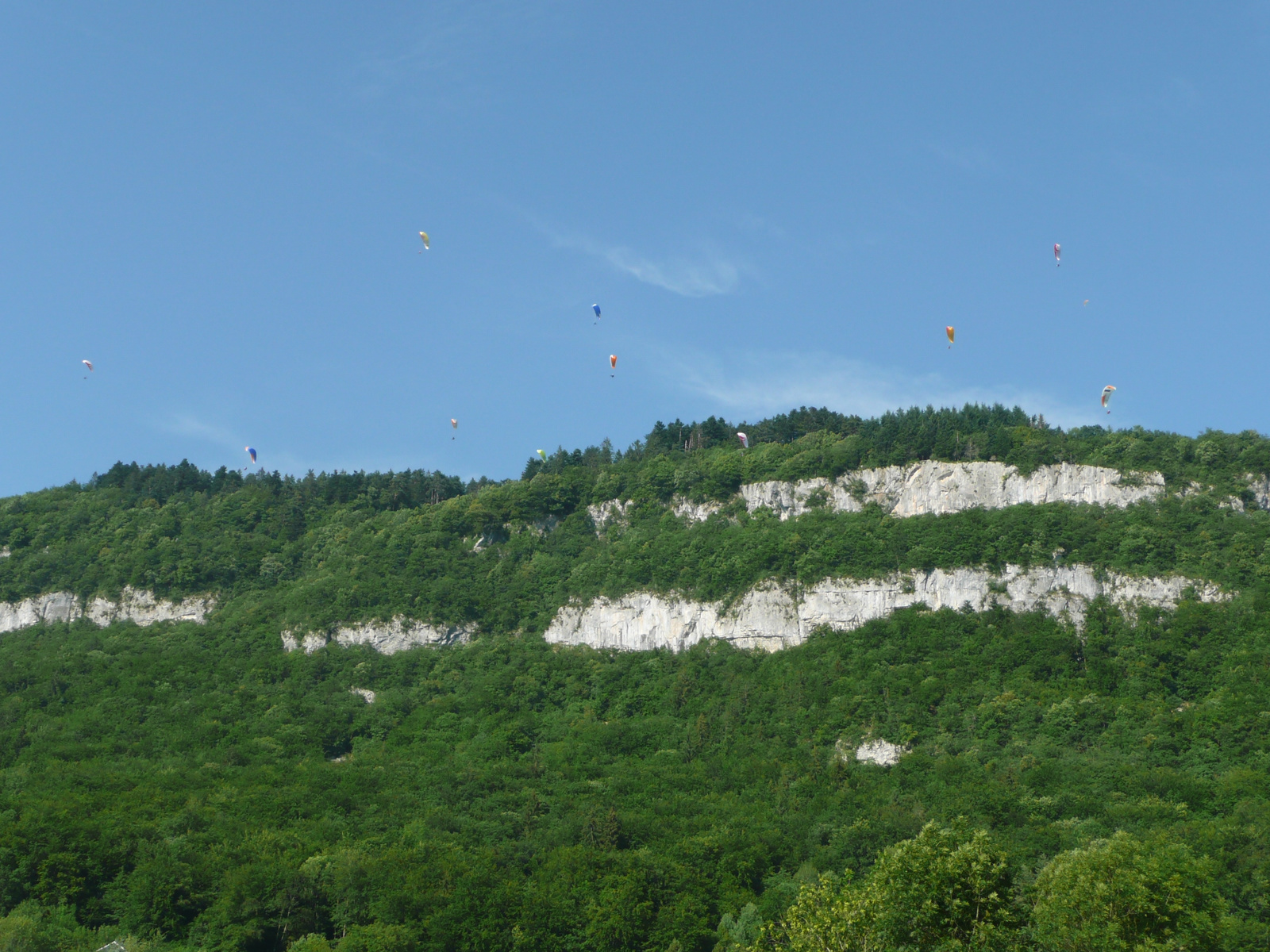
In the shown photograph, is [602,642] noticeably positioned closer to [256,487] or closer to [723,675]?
[723,675]

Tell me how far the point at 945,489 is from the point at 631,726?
34.7 m

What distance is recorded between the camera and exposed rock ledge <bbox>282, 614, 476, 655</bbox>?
114 metres

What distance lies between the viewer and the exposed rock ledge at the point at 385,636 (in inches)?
4481

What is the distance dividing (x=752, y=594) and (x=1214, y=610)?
3410 centimetres

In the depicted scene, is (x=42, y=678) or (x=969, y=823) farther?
(x=42, y=678)

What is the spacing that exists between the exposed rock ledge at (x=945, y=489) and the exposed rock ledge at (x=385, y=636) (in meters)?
24.0

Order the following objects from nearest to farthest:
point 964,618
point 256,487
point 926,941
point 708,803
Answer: point 926,941, point 708,803, point 964,618, point 256,487

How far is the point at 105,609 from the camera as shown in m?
122

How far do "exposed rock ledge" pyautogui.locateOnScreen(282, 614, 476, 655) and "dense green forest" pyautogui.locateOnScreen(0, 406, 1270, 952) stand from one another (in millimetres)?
1334

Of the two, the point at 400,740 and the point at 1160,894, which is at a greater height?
the point at 400,740

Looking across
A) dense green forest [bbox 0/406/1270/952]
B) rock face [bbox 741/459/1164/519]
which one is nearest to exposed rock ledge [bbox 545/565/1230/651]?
dense green forest [bbox 0/406/1270/952]

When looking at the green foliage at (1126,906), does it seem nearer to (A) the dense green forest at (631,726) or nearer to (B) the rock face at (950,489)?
(A) the dense green forest at (631,726)

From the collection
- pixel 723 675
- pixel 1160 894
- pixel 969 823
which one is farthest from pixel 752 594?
pixel 1160 894

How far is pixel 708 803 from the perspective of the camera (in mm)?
84125
